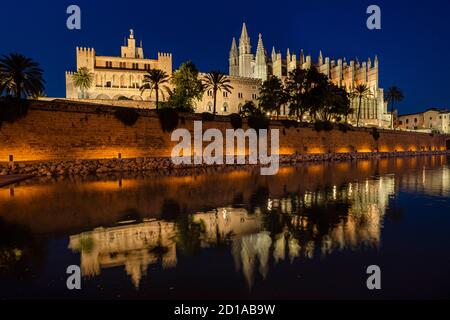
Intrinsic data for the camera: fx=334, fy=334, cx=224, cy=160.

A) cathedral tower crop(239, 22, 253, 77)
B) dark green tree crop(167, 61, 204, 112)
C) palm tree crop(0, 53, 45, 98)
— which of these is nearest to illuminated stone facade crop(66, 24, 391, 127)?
cathedral tower crop(239, 22, 253, 77)

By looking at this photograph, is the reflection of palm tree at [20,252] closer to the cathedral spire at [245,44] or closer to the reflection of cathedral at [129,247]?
the reflection of cathedral at [129,247]

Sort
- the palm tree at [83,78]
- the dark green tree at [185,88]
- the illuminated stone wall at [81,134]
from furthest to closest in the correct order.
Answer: the palm tree at [83,78], the dark green tree at [185,88], the illuminated stone wall at [81,134]

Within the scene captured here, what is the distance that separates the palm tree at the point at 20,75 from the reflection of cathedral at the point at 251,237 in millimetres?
20281

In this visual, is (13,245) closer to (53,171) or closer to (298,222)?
(298,222)

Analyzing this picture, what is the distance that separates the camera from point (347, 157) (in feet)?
131

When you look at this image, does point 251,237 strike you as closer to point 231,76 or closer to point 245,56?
point 231,76

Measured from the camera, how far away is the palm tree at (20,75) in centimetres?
2331

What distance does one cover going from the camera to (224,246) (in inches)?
246

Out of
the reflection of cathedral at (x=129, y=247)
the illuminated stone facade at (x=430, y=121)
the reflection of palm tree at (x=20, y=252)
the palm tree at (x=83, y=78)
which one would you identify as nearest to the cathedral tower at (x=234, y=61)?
the illuminated stone facade at (x=430, y=121)

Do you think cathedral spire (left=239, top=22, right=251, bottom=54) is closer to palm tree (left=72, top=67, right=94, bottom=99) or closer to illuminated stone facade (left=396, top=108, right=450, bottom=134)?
palm tree (left=72, top=67, right=94, bottom=99)

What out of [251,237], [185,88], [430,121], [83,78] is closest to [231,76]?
[185,88]

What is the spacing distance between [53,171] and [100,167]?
112 inches

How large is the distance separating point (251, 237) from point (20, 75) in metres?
24.0
